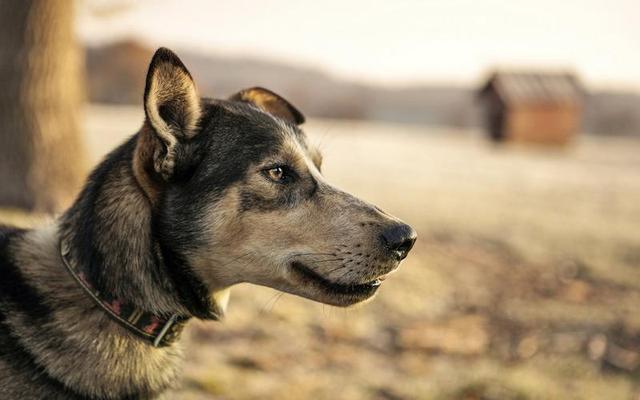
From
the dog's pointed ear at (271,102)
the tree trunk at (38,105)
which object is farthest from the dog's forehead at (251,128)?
the tree trunk at (38,105)

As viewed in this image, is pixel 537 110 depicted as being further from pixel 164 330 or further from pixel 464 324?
pixel 164 330

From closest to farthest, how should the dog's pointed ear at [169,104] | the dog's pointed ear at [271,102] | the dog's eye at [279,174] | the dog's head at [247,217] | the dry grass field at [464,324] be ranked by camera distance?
1. the dog's pointed ear at [169,104]
2. the dog's head at [247,217]
3. the dog's eye at [279,174]
4. the dog's pointed ear at [271,102]
5. the dry grass field at [464,324]

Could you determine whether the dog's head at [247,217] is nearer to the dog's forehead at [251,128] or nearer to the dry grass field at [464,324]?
the dog's forehead at [251,128]

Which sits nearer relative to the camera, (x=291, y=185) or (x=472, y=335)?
(x=291, y=185)

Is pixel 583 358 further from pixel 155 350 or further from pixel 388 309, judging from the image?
pixel 155 350

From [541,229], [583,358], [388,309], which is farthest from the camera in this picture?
[541,229]

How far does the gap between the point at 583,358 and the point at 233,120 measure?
490cm

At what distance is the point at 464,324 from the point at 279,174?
4.56m

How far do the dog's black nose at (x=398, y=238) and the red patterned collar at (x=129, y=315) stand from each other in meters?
1.20

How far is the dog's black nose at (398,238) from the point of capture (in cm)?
309

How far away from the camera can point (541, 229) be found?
11.9 metres

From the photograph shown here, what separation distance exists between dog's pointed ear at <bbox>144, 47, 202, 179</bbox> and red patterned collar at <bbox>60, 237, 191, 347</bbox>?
0.68 m

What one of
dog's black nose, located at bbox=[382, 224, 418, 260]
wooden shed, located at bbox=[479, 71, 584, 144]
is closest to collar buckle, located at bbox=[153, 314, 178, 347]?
dog's black nose, located at bbox=[382, 224, 418, 260]

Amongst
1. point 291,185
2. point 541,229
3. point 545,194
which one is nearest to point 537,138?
point 545,194
